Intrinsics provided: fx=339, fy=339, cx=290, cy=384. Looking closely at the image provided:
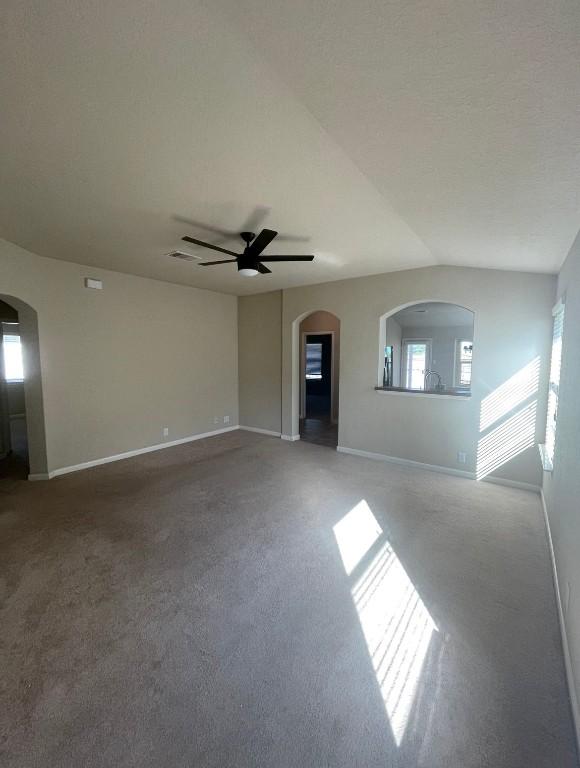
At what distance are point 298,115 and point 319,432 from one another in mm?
5521

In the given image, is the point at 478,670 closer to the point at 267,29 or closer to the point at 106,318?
the point at 267,29

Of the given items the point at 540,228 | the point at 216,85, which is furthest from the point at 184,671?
the point at 540,228

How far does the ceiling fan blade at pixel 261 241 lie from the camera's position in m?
2.72

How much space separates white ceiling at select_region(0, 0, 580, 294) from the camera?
3.69 ft

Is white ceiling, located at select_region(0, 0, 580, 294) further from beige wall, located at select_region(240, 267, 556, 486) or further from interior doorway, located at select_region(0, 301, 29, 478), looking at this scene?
interior doorway, located at select_region(0, 301, 29, 478)

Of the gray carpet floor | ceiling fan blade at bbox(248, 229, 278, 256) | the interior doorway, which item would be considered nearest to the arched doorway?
ceiling fan blade at bbox(248, 229, 278, 256)

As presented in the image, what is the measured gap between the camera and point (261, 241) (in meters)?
2.89

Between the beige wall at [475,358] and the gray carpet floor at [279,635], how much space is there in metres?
1.04

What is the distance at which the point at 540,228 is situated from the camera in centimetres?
243

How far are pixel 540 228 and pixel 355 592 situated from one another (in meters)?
2.84

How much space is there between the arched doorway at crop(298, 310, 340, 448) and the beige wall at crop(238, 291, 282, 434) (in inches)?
25.4

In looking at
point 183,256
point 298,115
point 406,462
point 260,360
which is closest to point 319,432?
point 260,360

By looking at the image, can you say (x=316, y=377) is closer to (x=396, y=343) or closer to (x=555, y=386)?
(x=396, y=343)

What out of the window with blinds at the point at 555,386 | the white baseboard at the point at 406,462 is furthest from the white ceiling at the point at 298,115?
the white baseboard at the point at 406,462
